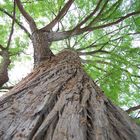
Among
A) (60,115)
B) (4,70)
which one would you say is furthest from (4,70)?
(60,115)

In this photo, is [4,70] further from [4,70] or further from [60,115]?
[60,115]

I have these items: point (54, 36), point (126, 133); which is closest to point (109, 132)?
point (126, 133)

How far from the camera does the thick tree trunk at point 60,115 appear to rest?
3.75ft

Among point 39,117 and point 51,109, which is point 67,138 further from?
point 51,109

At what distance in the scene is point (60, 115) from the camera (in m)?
1.33

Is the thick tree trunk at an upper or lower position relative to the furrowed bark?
upper

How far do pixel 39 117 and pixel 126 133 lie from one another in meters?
0.46

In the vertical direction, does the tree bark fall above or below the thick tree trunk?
below

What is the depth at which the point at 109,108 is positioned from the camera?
1.75 m

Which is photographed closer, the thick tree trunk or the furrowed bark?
the thick tree trunk

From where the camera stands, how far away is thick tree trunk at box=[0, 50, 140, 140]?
1.14 m

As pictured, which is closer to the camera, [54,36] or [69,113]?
[69,113]

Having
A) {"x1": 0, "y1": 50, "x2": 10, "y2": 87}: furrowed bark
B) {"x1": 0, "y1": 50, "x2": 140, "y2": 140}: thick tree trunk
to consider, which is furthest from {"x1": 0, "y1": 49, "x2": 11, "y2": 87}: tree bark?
{"x1": 0, "y1": 50, "x2": 140, "y2": 140}: thick tree trunk

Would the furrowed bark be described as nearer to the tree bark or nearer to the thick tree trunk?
the tree bark
